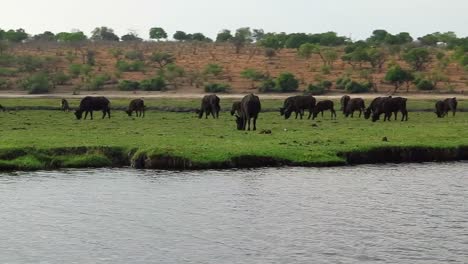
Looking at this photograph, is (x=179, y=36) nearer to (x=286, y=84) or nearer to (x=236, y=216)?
(x=286, y=84)

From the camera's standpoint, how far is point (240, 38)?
393 ft

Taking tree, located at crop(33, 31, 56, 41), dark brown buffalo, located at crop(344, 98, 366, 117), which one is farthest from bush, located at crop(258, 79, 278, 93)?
tree, located at crop(33, 31, 56, 41)

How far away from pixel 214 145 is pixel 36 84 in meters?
51.8

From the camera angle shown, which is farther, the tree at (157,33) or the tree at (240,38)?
the tree at (157,33)

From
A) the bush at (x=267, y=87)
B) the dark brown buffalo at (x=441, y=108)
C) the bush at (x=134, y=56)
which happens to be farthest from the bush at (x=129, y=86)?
the dark brown buffalo at (x=441, y=108)

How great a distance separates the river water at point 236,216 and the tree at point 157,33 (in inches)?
4775

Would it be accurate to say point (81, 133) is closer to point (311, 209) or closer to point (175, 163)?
point (175, 163)

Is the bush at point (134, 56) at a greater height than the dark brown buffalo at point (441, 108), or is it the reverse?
the bush at point (134, 56)

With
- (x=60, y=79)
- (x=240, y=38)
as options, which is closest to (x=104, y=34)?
(x=240, y=38)

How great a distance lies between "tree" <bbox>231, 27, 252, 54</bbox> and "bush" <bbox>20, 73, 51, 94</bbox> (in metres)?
39.7

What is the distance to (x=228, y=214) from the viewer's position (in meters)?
19.9

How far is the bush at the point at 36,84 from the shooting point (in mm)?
77363

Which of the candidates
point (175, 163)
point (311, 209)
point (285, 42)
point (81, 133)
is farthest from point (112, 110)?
point (285, 42)

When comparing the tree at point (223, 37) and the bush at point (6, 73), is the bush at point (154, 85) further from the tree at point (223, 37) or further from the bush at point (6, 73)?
the tree at point (223, 37)
